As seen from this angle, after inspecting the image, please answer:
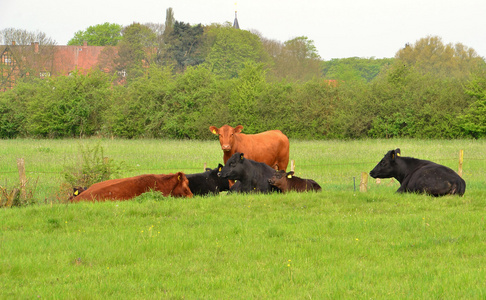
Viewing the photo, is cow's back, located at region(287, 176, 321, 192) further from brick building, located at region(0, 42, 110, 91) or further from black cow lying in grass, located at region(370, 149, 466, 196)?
brick building, located at region(0, 42, 110, 91)

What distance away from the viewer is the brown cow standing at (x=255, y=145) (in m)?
15.0

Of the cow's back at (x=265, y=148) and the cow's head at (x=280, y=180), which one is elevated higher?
the cow's back at (x=265, y=148)

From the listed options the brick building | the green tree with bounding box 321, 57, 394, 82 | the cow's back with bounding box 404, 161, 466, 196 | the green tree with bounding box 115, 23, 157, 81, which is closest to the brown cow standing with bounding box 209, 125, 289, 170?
the cow's back with bounding box 404, 161, 466, 196

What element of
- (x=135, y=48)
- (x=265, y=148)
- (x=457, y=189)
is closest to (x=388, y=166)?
(x=457, y=189)

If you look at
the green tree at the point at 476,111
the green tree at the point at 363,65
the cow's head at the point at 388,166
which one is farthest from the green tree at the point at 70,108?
the green tree at the point at 363,65

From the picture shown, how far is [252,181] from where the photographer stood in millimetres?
11953

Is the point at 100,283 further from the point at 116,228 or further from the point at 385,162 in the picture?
the point at 385,162

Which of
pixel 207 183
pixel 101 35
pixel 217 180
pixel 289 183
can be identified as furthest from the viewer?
pixel 101 35

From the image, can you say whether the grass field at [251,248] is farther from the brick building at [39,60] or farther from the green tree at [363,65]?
the green tree at [363,65]

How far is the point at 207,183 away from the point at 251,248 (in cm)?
572

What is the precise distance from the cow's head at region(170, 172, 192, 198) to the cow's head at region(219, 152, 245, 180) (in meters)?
0.79

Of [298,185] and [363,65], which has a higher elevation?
[363,65]

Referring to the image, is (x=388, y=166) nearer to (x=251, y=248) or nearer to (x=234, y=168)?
(x=234, y=168)

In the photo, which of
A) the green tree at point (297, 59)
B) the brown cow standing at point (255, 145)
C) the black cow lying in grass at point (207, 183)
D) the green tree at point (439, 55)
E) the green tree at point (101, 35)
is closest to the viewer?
the black cow lying in grass at point (207, 183)
